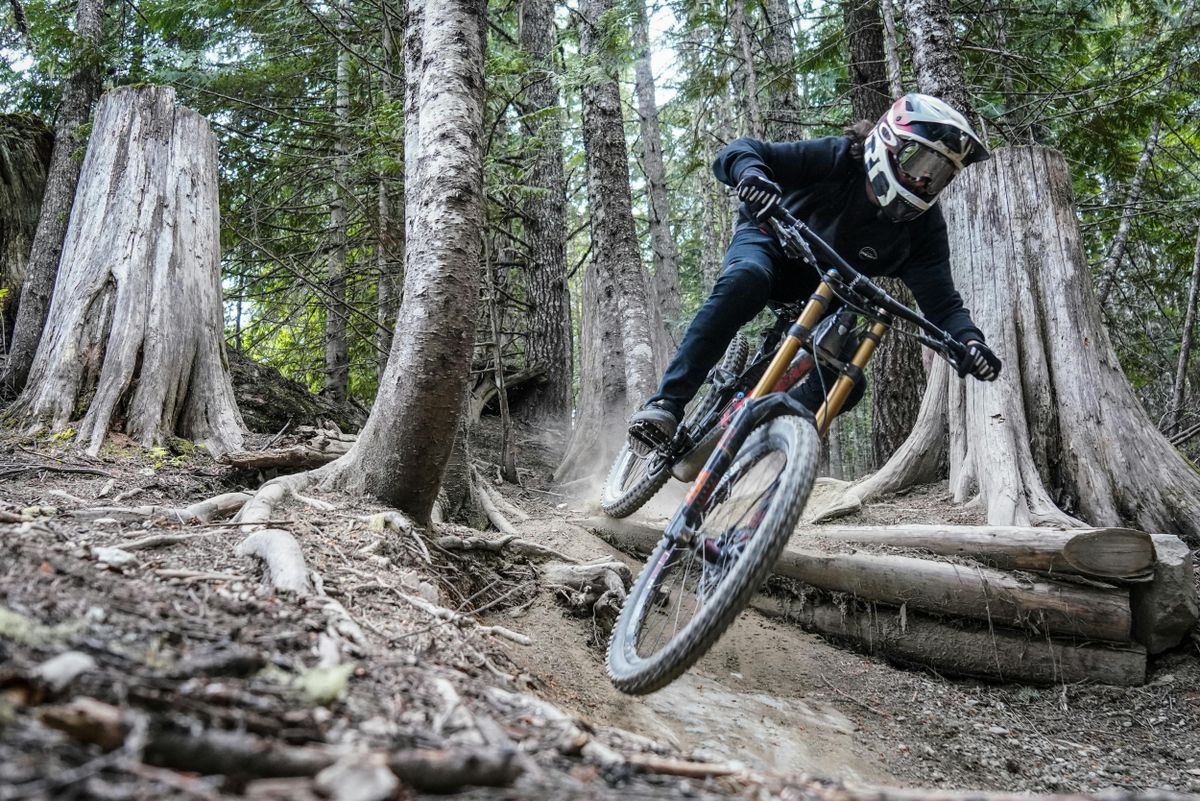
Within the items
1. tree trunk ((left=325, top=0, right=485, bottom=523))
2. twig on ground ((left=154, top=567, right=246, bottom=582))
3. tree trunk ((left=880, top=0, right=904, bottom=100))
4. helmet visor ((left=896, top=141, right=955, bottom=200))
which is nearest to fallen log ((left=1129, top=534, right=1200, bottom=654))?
helmet visor ((left=896, top=141, right=955, bottom=200))

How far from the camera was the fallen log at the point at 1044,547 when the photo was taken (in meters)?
3.84

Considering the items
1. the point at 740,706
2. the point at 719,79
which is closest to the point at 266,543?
the point at 740,706

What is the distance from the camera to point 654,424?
4.07 meters

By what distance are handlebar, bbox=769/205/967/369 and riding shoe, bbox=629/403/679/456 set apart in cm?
107

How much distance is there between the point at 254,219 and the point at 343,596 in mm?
6368

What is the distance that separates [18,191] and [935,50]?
30.6 feet

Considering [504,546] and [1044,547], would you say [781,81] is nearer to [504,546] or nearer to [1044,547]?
[1044,547]

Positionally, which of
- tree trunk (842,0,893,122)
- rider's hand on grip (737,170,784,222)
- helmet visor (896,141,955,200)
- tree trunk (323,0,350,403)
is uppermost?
tree trunk (842,0,893,122)

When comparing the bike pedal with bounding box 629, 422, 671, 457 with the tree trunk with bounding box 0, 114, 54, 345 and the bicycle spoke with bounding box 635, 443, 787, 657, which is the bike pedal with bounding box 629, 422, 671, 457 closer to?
the bicycle spoke with bounding box 635, 443, 787, 657

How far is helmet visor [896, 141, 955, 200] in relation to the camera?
143 inches

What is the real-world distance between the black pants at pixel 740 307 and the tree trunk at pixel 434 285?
1.15m

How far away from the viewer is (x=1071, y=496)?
486 centimetres

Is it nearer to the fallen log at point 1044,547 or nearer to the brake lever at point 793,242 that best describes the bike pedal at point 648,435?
the brake lever at point 793,242

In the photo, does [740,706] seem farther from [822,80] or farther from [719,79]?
[822,80]
